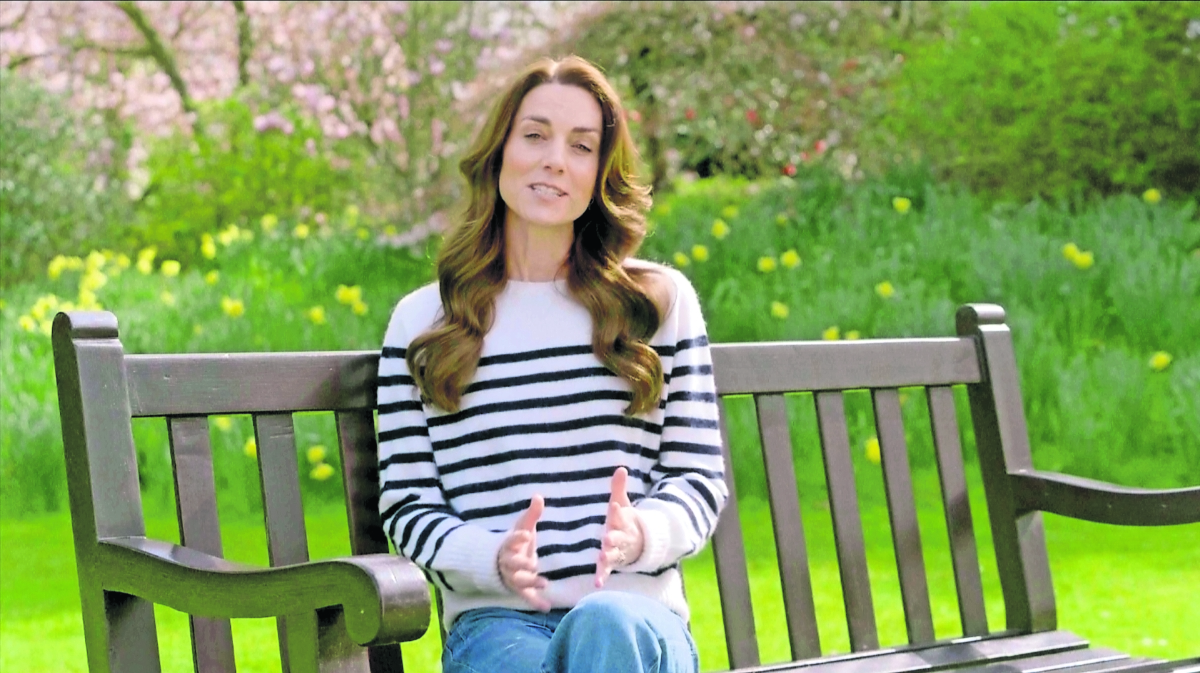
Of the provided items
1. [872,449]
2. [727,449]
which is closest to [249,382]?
[727,449]

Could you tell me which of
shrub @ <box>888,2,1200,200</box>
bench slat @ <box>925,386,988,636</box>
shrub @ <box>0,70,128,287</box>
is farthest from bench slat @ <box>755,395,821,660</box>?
shrub @ <box>0,70,128,287</box>

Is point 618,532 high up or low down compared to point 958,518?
up

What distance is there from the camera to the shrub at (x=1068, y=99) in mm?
6035

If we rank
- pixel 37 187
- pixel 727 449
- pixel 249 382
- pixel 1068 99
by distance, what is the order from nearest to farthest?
pixel 249 382 → pixel 727 449 → pixel 1068 99 → pixel 37 187

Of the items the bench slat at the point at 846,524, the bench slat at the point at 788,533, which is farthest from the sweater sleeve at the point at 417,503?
the bench slat at the point at 846,524

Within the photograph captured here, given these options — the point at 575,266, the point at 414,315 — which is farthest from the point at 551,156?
the point at 414,315

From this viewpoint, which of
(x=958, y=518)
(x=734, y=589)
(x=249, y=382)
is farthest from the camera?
(x=958, y=518)

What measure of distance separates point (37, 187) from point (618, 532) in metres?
5.26

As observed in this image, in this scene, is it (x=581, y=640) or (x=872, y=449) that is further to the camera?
(x=872, y=449)

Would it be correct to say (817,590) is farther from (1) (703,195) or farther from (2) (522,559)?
(1) (703,195)

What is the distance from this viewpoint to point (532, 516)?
180 centimetres

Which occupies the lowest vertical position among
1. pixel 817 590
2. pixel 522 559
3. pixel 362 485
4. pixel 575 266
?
pixel 817 590

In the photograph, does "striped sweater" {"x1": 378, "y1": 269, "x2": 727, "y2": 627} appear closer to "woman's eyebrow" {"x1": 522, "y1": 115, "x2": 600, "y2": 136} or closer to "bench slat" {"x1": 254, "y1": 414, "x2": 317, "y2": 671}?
"bench slat" {"x1": 254, "y1": 414, "x2": 317, "y2": 671}

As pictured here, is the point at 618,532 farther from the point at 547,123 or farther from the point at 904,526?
the point at 904,526
